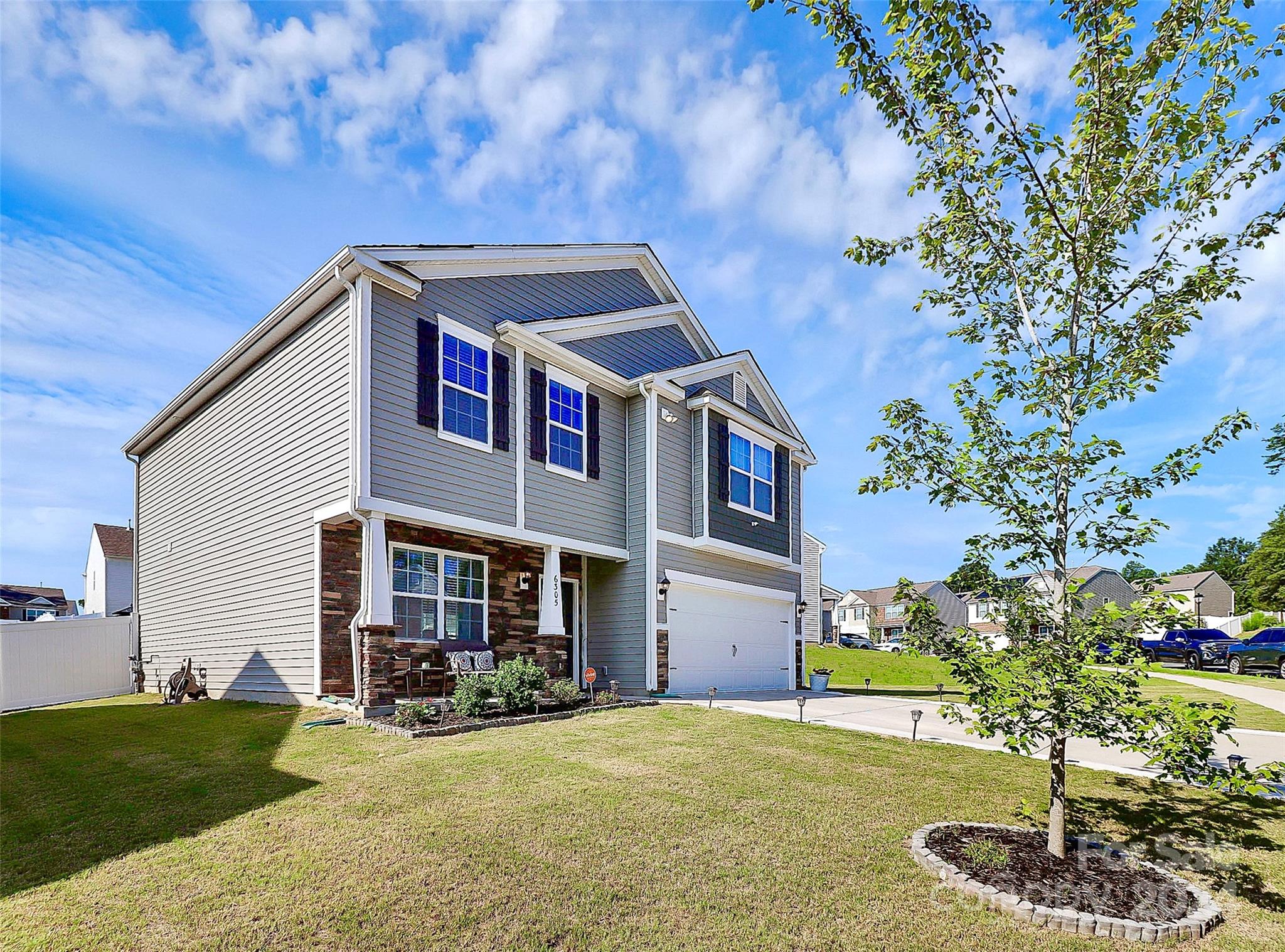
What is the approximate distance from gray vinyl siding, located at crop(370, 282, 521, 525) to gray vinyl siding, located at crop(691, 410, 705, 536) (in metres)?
4.95

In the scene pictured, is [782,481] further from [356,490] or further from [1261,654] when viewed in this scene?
[1261,654]

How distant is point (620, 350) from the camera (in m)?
15.5

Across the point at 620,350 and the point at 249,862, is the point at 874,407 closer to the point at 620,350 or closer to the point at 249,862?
the point at 249,862

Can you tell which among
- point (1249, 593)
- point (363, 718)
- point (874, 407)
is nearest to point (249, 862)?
→ point (363, 718)

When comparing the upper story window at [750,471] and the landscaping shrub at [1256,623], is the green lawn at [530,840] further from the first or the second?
the landscaping shrub at [1256,623]

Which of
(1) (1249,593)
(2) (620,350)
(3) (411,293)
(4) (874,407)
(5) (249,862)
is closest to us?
(5) (249,862)

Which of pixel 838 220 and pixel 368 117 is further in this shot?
pixel 368 117

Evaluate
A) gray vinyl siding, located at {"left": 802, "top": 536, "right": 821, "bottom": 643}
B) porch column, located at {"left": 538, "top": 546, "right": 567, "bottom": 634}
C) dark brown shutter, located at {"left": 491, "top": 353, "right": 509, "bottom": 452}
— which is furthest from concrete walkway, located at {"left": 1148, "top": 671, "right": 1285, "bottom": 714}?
gray vinyl siding, located at {"left": 802, "top": 536, "right": 821, "bottom": 643}

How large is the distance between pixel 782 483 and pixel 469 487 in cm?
922

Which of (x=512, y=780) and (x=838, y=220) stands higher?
(x=838, y=220)

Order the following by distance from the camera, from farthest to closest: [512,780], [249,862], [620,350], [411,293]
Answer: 1. [620,350]
2. [411,293]
3. [512,780]
4. [249,862]

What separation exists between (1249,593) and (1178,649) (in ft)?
122

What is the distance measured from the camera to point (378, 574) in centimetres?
1018

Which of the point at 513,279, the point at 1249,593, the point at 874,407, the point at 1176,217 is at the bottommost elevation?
the point at 1249,593
